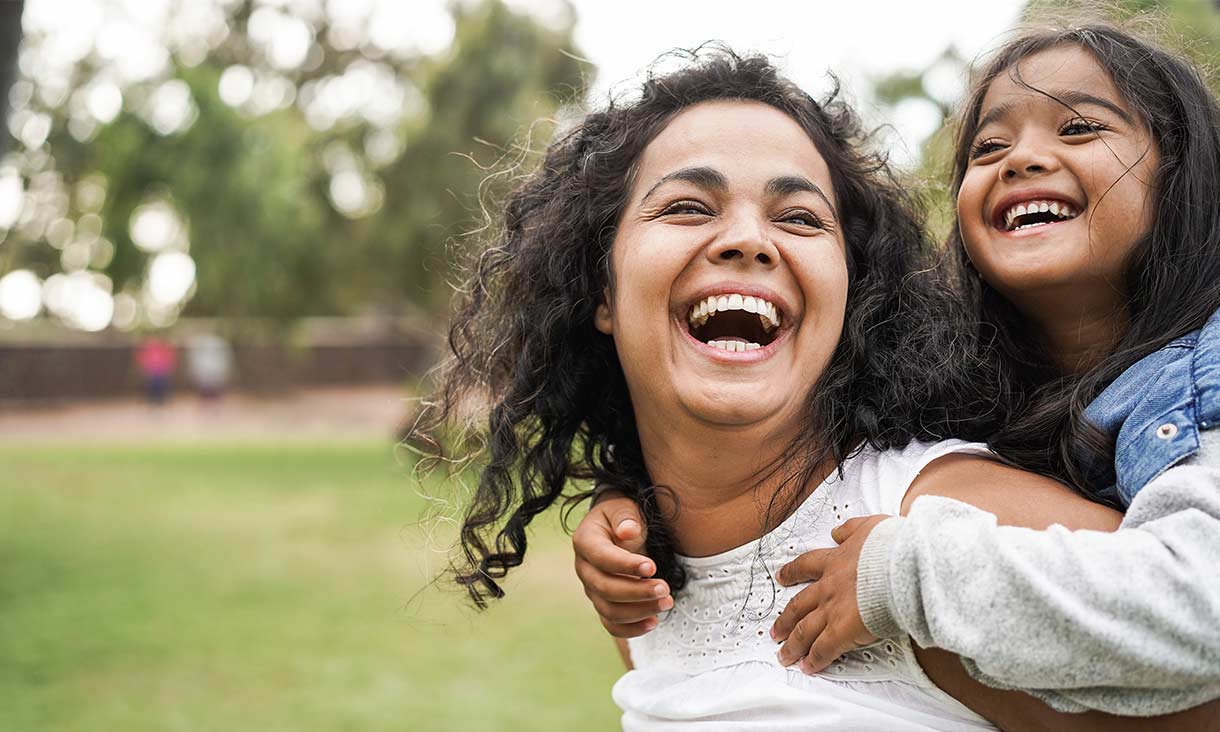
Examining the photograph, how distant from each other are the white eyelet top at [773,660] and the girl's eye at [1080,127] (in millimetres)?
598

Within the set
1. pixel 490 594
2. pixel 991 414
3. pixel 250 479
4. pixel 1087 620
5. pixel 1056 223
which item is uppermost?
pixel 1056 223

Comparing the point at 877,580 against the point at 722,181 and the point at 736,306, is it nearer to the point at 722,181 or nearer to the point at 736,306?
the point at 736,306

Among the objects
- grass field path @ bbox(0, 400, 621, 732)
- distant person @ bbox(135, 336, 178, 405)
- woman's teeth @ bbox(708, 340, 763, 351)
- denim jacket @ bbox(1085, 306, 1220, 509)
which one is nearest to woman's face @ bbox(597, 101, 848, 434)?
woman's teeth @ bbox(708, 340, 763, 351)

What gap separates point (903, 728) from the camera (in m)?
1.64

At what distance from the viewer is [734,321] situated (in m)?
2.11

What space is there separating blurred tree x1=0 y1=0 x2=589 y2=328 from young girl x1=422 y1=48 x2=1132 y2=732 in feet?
18.5

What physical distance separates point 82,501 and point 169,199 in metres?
3.65

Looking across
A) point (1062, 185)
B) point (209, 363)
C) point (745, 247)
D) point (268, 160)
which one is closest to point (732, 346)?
point (745, 247)

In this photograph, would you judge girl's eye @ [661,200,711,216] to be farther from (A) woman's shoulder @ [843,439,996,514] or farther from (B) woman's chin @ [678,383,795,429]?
(A) woman's shoulder @ [843,439,996,514]

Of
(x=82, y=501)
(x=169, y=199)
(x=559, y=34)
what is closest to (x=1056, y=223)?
(x=169, y=199)

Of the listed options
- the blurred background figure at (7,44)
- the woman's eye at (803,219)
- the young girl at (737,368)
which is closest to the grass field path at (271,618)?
the young girl at (737,368)

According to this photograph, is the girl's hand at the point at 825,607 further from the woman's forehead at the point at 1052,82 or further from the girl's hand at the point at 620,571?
the woman's forehead at the point at 1052,82

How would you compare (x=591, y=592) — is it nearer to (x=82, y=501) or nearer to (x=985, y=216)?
(x=985, y=216)

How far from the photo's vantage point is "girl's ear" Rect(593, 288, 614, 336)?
2250mm
